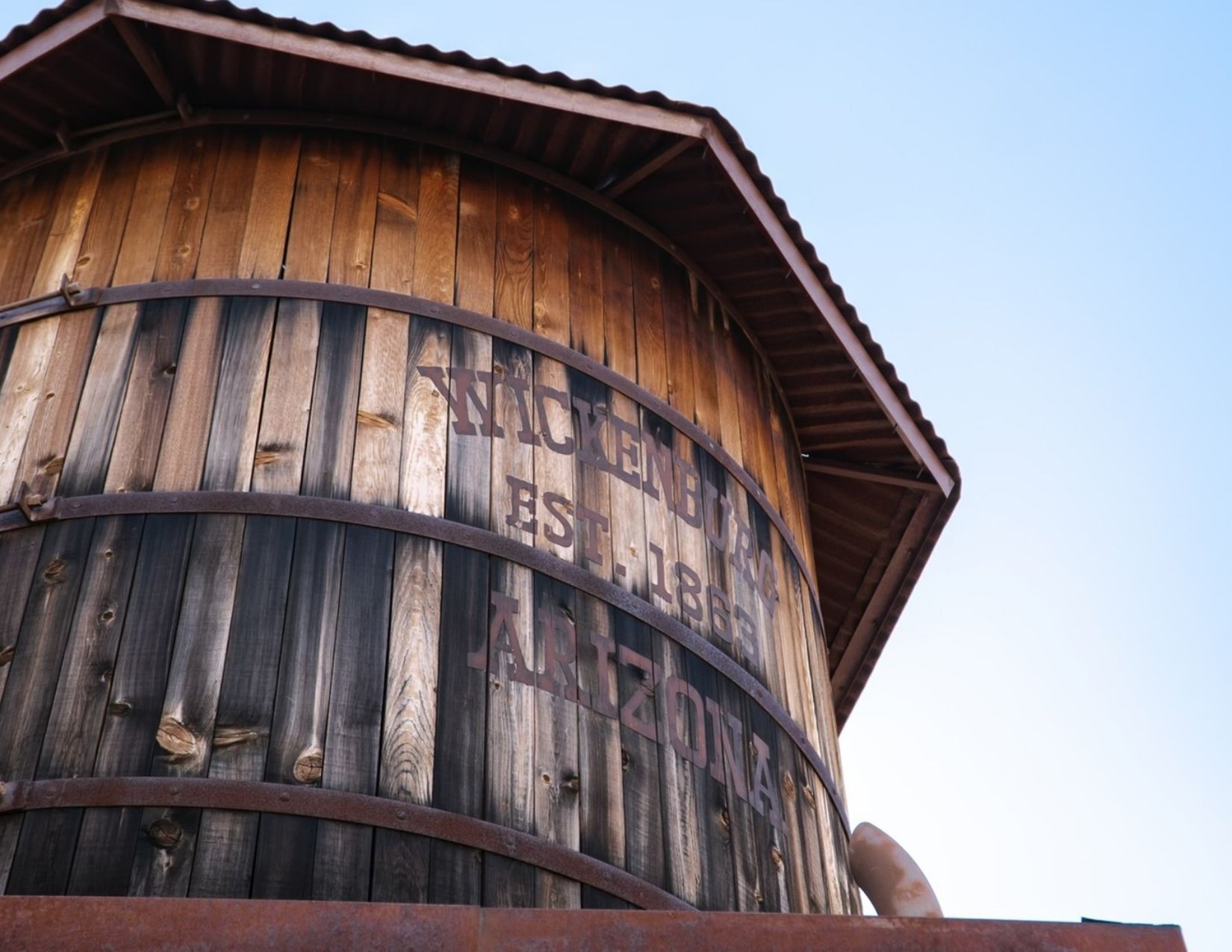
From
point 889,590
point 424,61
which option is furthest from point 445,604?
point 889,590

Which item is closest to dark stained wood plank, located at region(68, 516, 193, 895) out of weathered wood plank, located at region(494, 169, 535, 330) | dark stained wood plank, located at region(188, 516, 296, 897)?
dark stained wood plank, located at region(188, 516, 296, 897)

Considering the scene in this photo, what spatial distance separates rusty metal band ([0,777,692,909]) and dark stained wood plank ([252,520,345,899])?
6cm

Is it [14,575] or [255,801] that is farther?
[14,575]

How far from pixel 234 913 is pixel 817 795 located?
4.38 meters

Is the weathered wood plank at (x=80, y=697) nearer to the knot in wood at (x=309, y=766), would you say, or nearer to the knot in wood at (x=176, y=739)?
the knot in wood at (x=176, y=739)

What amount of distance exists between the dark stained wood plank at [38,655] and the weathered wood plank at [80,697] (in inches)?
1.3

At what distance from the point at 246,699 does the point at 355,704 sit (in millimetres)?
395

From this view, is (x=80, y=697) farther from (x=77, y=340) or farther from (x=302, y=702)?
(x=77, y=340)

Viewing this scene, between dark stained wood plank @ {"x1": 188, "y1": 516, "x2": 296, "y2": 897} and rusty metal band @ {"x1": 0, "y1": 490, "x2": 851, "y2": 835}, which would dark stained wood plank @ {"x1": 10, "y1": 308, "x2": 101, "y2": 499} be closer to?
rusty metal band @ {"x1": 0, "y1": 490, "x2": 851, "y2": 835}

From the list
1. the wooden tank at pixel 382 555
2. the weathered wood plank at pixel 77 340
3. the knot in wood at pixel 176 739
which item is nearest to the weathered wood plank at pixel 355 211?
the wooden tank at pixel 382 555

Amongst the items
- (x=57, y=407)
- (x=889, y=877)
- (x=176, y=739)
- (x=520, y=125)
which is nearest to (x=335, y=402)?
(x=57, y=407)

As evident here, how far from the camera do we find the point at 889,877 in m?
7.88

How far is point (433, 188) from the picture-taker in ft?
26.4

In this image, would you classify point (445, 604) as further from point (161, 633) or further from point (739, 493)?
point (739, 493)
